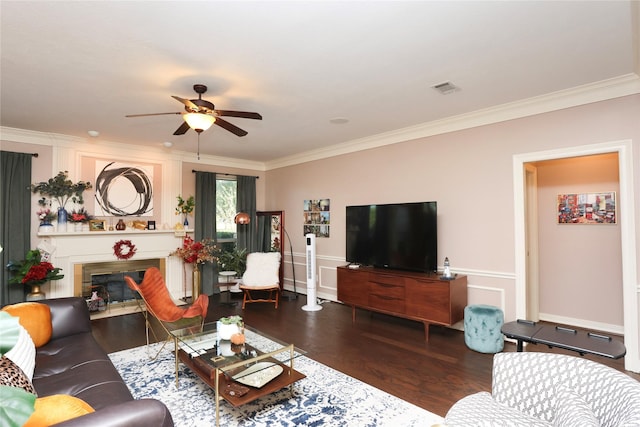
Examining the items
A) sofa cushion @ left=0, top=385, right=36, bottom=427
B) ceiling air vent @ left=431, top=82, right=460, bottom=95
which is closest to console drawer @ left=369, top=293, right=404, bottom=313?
ceiling air vent @ left=431, top=82, right=460, bottom=95

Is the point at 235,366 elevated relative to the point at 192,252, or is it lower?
lower

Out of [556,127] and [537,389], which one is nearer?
[537,389]

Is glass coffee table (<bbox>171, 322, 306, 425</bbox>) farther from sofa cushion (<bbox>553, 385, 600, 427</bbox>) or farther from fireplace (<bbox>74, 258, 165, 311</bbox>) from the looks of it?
fireplace (<bbox>74, 258, 165, 311</bbox>)

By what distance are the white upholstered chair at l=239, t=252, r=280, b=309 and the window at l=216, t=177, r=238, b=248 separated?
1.25 metres

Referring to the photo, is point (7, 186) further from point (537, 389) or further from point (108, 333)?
point (537, 389)

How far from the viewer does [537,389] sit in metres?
1.82

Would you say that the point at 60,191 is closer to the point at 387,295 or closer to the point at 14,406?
the point at 387,295

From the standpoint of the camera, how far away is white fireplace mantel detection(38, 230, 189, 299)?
484 cm

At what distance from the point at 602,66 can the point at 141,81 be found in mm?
4115

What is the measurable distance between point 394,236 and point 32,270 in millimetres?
4757

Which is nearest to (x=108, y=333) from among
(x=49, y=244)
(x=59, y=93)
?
(x=49, y=244)

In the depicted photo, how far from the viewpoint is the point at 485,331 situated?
3.55 metres

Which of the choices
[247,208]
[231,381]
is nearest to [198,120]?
[231,381]

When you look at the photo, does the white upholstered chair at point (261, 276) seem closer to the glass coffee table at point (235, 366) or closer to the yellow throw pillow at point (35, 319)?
the glass coffee table at point (235, 366)
